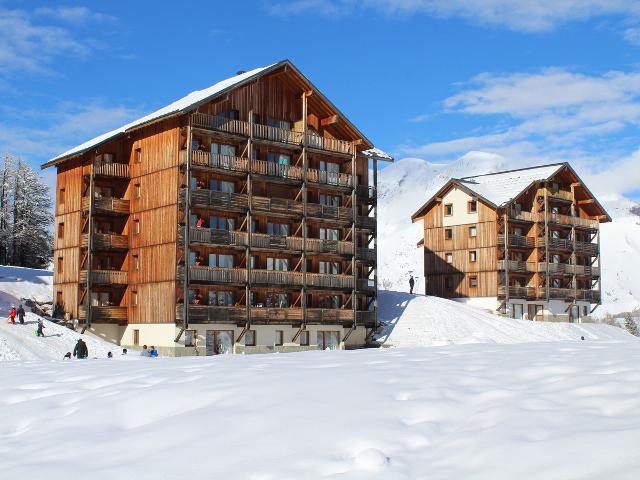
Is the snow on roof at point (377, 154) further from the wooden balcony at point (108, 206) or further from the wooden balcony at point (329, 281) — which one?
the wooden balcony at point (108, 206)

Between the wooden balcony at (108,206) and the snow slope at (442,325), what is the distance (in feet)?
67.5

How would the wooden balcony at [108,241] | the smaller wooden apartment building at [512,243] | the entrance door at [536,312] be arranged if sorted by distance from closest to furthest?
1. the wooden balcony at [108,241]
2. the smaller wooden apartment building at [512,243]
3. the entrance door at [536,312]

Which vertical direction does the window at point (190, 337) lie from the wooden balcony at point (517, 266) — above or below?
below

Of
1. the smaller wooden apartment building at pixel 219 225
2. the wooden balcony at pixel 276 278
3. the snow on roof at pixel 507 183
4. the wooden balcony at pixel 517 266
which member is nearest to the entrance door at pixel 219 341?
the smaller wooden apartment building at pixel 219 225

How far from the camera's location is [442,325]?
208 feet

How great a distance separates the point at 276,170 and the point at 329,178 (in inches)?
186

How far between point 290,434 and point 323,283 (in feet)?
157

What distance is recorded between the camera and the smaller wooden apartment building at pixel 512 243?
75812 mm

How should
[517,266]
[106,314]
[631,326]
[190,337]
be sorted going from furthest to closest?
[631,326] → [517,266] → [106,314] → [190,337]

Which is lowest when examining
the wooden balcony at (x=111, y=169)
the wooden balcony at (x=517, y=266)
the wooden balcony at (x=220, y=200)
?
the wooden balcony at (x=517, y=266)

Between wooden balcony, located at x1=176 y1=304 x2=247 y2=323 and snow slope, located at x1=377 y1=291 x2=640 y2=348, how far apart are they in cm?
1291

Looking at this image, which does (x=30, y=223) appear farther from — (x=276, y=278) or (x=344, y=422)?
(x=344, y=422)

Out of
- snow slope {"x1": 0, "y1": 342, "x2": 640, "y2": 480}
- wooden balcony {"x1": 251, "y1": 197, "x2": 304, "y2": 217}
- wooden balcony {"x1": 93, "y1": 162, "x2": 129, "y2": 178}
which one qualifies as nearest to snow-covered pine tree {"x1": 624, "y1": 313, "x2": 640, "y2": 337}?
wooden balcony {"x1": 251, "y1": 197, "x2": 304, "y2": 217}

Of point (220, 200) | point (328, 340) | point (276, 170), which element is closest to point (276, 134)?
point (276, 170)
